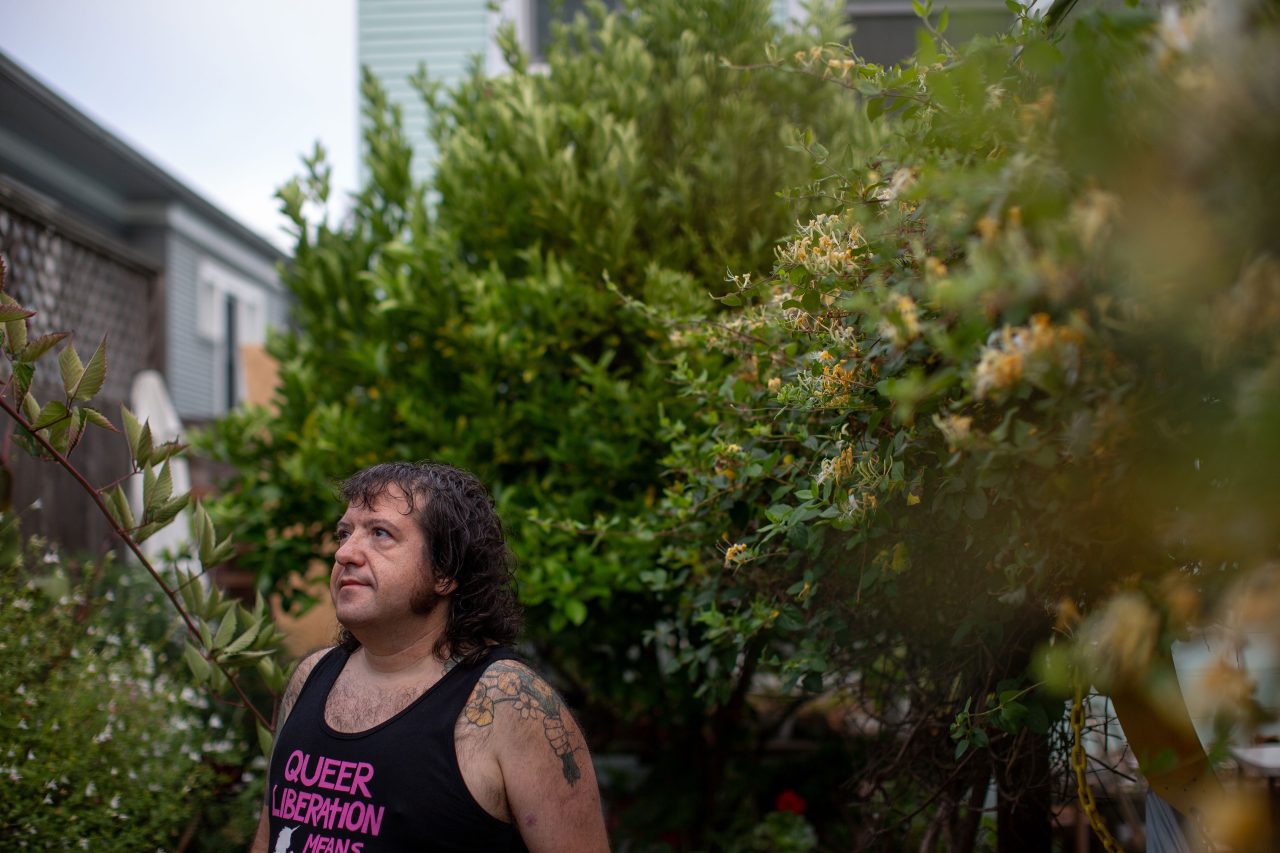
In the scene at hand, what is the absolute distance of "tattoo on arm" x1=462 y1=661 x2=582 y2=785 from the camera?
6.93ft

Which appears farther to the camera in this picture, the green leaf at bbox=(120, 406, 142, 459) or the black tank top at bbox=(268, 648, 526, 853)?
the green leaf at bbox=(120, 406, 142, 459)

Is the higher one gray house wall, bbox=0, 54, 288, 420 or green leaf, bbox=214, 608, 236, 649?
gray house wall, bbox=0, 54, 288, 420

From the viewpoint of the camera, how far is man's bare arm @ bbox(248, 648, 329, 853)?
242 centimetres

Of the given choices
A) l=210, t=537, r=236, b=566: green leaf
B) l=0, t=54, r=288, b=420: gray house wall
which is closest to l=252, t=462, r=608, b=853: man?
l=210, t=537, r=236, b=566: green leaf

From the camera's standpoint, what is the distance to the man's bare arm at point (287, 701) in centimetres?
242

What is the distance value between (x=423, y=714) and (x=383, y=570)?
32 centimetres

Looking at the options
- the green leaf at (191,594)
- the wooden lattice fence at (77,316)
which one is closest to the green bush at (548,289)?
the green leaf at (191,594)

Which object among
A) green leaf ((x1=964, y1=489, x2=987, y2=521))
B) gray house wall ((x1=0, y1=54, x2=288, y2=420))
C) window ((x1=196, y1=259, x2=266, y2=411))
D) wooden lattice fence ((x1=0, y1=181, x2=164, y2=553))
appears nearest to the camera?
green leaf ((x1=964, y1=489, x2=987, y2=521))

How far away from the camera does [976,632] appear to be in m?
2.08

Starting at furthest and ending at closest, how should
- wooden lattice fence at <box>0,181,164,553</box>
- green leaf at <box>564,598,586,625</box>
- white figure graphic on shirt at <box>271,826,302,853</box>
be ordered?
wooden lattice fence at <box>0,181,164,553</box> < green leaf at <box>564,598,586,625</box> < white figure graphic on shirt at <box>271,826,302,853</box>

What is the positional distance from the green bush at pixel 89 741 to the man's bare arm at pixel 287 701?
0.58m

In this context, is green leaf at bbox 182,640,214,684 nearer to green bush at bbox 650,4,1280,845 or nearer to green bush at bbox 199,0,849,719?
green bush at bbox 650,4,1280,845

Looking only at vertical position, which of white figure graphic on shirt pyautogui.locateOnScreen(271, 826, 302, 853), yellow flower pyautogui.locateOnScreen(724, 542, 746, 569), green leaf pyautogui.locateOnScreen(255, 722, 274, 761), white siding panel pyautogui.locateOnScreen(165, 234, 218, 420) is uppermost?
white siding panel pyautogui.locateOnScreen(165, 234, 218, 420)

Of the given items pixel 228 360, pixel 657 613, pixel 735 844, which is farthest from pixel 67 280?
pixel 228 360
